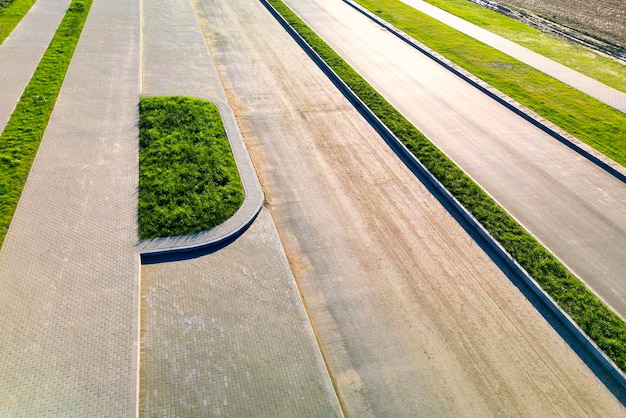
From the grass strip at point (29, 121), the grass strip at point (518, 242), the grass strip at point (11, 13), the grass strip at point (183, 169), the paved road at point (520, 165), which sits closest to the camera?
the grass strip at point (518, 242)

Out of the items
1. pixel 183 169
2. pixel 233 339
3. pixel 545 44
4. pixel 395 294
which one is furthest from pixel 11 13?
pixel 545 44

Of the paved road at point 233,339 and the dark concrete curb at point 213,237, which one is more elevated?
the dark concrete curb at point 213,237

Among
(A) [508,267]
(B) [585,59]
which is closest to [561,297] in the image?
(A) [508,267]

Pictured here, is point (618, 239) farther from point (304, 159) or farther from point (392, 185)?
point (304, 159)

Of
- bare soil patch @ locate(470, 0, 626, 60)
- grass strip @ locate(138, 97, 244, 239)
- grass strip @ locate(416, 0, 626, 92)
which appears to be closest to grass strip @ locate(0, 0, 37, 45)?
grass strip @ locate(138, 97, 244, 239)

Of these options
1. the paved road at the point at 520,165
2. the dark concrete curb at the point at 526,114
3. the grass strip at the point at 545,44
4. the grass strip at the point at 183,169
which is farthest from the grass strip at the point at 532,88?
the grass strip at the point at 183,169

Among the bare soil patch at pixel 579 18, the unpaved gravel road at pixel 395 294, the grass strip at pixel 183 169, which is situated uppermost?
the bare soil patch at pixel 579 18

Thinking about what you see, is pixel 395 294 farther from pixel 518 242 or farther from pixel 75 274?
pixel 75 274

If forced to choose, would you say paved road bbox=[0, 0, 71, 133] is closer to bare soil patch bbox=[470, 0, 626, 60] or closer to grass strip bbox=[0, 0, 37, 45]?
grass strip bbox=[0, 0, 37, 45]

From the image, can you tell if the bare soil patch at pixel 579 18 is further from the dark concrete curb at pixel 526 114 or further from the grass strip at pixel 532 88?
the dark concrete curb at pixel 526 114
